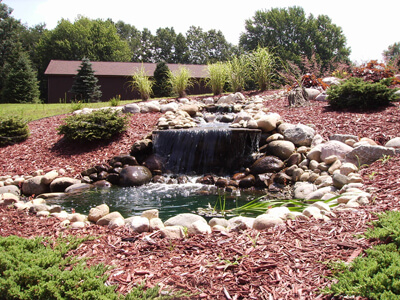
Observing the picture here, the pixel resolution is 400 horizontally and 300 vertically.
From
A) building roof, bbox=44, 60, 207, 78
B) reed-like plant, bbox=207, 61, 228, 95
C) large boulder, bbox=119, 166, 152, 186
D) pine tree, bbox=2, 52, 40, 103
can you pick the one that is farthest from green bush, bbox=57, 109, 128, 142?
pine tree, bbox=2, 52, 40, 103

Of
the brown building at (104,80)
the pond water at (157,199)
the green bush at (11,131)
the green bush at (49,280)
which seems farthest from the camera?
the brown building at (104,80)

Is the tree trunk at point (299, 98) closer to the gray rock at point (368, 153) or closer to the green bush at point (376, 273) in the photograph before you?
the gray rock at point (368, 153)

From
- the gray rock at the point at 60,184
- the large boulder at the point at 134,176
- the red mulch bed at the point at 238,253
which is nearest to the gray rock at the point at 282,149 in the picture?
the red mulch bed at the point at 238,253

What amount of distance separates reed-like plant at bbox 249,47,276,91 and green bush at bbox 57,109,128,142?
680 cm

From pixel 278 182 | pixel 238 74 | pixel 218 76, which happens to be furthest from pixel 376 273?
pixel 218 76

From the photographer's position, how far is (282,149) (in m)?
7.14

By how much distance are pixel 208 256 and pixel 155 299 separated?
0.71 m

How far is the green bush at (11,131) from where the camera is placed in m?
8.98

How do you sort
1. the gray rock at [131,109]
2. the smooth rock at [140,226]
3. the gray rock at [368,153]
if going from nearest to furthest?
the smooth rock at [140,226], the gray rock at [368,153], the gray rock at [131,109]

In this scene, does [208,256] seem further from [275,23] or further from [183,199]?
[275,23]

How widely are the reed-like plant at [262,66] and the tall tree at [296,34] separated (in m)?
26.6

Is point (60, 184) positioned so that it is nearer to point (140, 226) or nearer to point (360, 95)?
point (140, 226)

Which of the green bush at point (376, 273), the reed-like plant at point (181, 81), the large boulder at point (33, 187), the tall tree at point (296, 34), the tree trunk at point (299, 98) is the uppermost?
the tall tree at point (296, 34)

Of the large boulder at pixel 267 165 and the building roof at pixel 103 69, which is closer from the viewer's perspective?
the large boulder at pixel 267 165
